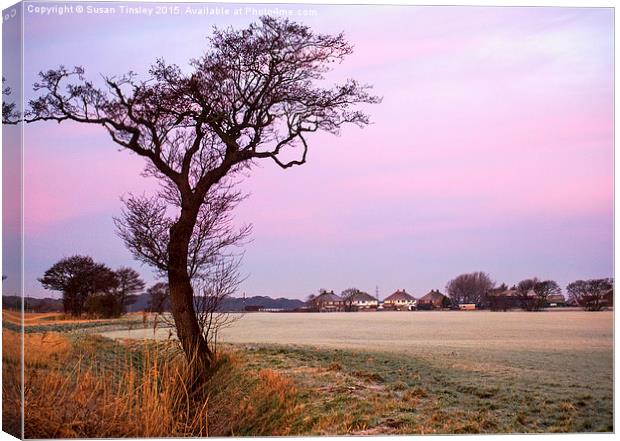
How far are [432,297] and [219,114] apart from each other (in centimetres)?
264

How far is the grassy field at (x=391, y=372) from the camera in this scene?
9.69 m

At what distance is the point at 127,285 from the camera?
9672mm

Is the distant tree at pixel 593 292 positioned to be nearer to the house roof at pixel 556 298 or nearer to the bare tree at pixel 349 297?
the house roof at pixel 556 298

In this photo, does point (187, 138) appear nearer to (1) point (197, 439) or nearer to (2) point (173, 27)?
(2) point (173, 27)

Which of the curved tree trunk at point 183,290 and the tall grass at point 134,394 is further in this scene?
the curved tree trunk at point 183,290

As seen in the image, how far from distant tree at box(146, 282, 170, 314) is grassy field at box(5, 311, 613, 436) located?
24cm

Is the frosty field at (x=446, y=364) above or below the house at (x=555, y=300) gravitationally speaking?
below

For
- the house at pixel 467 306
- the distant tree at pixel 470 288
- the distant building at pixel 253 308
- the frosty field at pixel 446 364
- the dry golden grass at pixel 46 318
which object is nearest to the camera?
the dry golden grass at pixel 46 318

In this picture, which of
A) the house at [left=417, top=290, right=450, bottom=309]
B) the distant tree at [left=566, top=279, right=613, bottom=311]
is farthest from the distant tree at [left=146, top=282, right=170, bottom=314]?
the distant tree at [left=566, top=279, right=613, bottom=311]

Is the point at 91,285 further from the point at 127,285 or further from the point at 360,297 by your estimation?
the point at 360,297

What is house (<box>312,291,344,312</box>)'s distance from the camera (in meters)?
9.96

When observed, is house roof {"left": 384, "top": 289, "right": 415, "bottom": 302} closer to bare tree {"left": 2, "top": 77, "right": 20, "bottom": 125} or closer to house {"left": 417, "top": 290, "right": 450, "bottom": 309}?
house {"left": 417, "top": 290, "right": 450, "bottom": 309}

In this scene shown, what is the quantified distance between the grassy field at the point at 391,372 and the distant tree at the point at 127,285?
0.30 m

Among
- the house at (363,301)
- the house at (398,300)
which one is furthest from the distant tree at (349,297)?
the house at (398,300)
